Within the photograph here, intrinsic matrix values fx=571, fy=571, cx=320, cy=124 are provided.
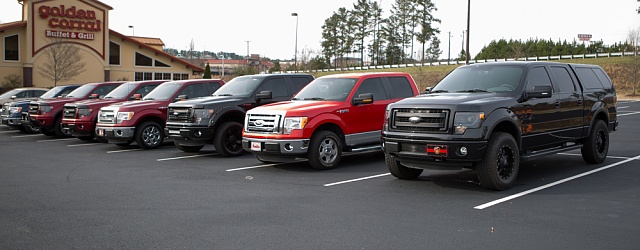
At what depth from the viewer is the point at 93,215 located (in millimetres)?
7012

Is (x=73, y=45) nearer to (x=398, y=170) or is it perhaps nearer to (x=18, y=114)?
(x=18, y=114)

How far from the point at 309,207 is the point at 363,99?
13.2ft

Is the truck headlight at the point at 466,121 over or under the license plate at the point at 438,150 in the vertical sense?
over

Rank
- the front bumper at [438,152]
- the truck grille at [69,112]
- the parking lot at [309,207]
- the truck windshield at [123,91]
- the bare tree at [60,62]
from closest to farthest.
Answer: the parking lot at [309,207]
the front bumper at [438,152]
the truck grille at [69,112]
the truck windshield at [123,91]
the bare tree at [60,62]

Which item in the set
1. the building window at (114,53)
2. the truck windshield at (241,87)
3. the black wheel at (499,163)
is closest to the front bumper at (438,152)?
the black wheel at (499,163)

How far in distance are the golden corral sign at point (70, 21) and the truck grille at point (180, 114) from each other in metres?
34.1

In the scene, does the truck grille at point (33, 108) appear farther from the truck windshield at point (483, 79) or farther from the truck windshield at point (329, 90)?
the truck windshield at point (483, 79)

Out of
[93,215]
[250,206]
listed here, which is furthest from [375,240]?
[93,215]

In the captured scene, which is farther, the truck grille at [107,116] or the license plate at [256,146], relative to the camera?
the truck grille at [107,116]

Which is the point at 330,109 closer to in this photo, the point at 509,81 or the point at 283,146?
the point at 283,146

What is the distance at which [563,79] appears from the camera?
32.9 ft

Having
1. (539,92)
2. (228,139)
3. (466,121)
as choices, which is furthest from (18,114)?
(539,92)

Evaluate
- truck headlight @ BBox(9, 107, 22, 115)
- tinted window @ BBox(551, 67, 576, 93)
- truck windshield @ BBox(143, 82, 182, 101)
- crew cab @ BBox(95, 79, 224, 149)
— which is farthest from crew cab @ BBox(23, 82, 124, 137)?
tinted window @ BBox(551, 67, 576, 93)

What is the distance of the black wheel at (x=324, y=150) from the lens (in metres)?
10.6
